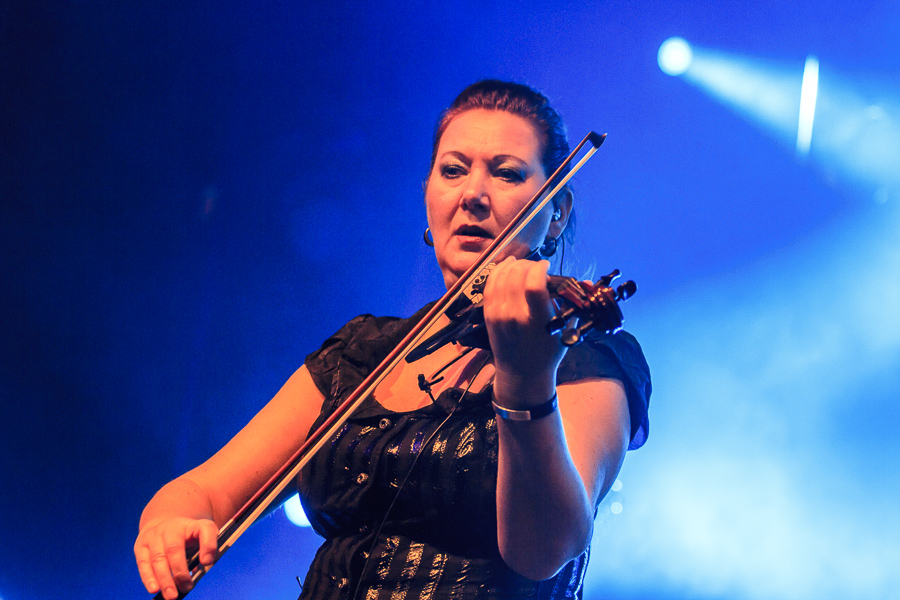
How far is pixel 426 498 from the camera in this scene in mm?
996

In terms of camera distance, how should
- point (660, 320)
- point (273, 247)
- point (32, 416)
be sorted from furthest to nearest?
point (660, 320) → point (273, 247) → point (32, 416)

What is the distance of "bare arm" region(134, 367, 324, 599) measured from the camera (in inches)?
32.4

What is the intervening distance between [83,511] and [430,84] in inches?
73.6

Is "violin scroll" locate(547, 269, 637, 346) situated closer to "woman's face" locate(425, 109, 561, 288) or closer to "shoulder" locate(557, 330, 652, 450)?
"shoulder" locate(557, 330, 652, 450)

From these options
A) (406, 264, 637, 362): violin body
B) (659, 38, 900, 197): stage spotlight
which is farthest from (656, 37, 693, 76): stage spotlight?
(406, 264, 637, 362): violin body

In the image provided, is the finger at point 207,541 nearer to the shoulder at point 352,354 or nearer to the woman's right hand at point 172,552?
the woman's right hand at point 172,552

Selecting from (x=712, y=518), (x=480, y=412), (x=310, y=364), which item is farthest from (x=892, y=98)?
(x=310, y=364)

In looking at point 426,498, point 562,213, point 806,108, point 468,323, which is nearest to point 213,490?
point 426,498

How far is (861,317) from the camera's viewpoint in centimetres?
220

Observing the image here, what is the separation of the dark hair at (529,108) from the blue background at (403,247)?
68 centimetres

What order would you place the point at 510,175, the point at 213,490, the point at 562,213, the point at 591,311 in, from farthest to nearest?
the point at 562,213
the point at 510,175
the point at 213,490
the point at 591,311

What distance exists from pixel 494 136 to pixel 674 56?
55.0 inches

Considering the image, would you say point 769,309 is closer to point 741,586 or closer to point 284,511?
point 741,586

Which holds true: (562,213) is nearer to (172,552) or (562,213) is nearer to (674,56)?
(172,552)
